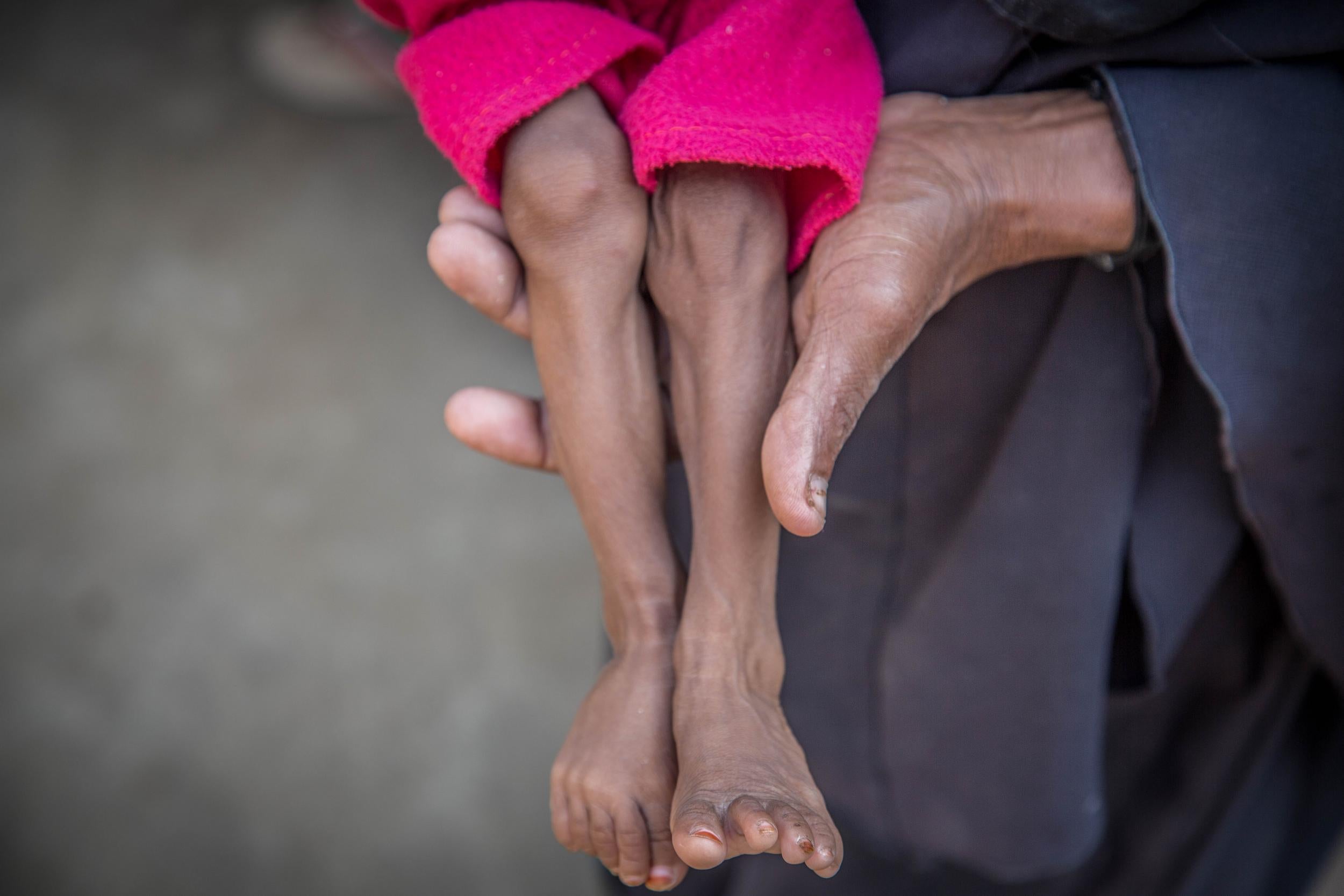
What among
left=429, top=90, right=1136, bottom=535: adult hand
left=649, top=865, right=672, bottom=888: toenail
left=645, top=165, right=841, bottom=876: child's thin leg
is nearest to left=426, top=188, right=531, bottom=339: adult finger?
left=429, top=90, right=1136, bottom=535: adult hand

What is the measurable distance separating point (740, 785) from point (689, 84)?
418 mm

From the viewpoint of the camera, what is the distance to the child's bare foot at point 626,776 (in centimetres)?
59

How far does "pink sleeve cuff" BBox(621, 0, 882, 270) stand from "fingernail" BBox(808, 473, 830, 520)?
20 cm

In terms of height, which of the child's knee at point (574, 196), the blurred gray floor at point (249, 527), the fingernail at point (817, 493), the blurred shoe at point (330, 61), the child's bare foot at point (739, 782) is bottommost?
the blurred gray floor at point (249, 527)

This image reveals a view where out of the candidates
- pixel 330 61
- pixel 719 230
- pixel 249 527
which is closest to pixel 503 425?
pixel 719 230

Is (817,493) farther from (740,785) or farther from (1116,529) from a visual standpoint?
(1116,529)

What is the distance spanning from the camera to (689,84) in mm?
592

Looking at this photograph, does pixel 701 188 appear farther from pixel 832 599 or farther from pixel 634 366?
pixel 832 599

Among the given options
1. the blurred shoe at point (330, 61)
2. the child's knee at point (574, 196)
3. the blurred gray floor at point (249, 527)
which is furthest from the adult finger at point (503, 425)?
the blurred shoe at point (330, 61)

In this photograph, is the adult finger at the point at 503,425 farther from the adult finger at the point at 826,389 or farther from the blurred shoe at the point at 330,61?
the blurred shoe at the point at 330,61

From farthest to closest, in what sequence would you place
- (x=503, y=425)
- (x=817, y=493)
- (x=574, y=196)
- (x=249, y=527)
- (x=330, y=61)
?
1. (x=330, y=61)
2. (x=249, y=527)
3. (x=503, y=425)
4. (x=574, y=196)
5. (x=817, y=493)

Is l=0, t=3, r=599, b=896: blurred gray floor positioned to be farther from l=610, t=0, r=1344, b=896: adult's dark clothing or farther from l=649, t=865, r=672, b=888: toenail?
l=649, t=865, r=672, b=888: toenail

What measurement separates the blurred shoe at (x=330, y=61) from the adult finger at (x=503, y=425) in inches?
59.8

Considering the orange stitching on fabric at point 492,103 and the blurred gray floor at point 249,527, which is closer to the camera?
the orange stitching on fabric at point 492,103
